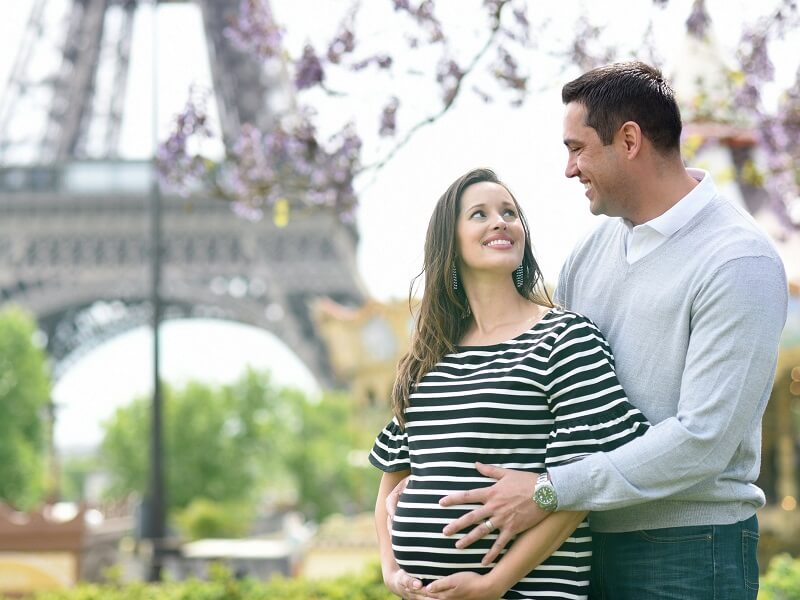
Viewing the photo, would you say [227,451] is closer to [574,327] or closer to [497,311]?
[497,311]

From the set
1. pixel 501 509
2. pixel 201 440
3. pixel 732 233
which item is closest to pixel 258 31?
pixel 732 233

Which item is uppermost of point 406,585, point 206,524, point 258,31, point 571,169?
point 258,31

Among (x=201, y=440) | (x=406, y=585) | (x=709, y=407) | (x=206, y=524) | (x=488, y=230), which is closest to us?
(x=709, y=407)

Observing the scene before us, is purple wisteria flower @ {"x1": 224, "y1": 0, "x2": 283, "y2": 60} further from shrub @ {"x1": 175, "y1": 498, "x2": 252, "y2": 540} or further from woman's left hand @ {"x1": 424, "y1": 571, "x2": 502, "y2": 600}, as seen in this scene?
shrub @ {"x1": 175, "y1": 498, "x2": 252, "y2": 540}

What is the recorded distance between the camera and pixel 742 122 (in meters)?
7.24

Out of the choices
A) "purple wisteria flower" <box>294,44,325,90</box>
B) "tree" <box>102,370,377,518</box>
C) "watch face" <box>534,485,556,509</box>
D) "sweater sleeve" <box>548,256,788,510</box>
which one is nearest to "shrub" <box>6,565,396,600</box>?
"purple wisteria flower" <box>294,44,325,90</box>

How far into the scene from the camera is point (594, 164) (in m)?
2.69

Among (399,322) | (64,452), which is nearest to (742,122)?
(399,322)

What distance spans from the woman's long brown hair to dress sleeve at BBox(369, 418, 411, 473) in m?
0.10

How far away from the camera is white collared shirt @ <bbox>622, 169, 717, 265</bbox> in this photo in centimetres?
271

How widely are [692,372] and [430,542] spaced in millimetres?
758

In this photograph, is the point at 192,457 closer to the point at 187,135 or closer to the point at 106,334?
the point at 106,334

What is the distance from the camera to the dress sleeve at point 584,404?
2.56 meters

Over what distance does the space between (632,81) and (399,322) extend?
1498cm
